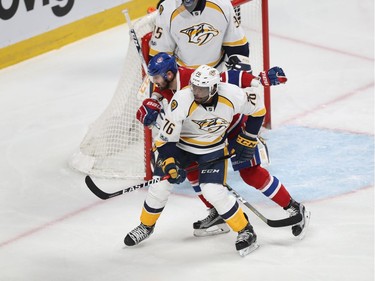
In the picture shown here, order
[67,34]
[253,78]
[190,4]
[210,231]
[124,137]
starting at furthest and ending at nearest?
[67,34] → [124,137] → [190,4] → [210,231] → [253,78]

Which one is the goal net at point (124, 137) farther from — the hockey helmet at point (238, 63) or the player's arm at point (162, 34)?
the hockey helmet at point (238, 63)

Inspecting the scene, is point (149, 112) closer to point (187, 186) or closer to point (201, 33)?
point (201, 33)

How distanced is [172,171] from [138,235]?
532 millimetres

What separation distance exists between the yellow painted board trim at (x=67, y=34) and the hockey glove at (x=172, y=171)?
317 cm

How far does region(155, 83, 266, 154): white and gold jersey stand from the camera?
525 centimetres

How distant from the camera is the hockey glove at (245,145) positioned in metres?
5.48

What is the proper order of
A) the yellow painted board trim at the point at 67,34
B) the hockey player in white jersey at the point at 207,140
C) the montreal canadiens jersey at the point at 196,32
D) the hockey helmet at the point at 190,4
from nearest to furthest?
the hockey player in white jersey at the point at 207,140 → the hockey helmet at the point at 190,4 → the montreal canadiens jersey at the point at 196,32 → the yellow painted board trim at the point at 67,34

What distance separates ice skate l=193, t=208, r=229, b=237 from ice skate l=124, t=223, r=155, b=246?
0.26 metres

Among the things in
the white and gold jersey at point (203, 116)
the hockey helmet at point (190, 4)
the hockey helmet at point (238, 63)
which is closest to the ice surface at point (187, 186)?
the white and gold jersey at point (203, 116)

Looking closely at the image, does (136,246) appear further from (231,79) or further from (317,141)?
(317,141)

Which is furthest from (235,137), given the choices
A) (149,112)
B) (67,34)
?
(67,34)

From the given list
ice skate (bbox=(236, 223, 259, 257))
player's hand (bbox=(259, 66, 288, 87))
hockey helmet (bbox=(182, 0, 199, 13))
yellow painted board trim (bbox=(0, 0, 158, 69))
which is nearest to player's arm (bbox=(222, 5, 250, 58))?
hockey helmet (bbox=(182, 0, 199, 13))

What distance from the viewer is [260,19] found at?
7.02m

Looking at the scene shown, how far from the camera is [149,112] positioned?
5.56m
